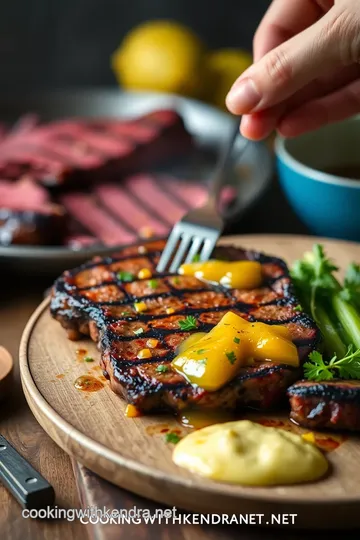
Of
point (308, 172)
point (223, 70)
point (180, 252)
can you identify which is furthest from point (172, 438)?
point (223, 70)

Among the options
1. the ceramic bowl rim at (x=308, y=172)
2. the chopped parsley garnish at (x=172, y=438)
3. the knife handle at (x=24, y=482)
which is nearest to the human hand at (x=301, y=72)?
the ceramic bowl rim at (x=308, y=172)

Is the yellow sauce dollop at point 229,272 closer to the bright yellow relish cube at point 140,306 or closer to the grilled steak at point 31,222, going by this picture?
the bright yellow relish cube at point 140,306

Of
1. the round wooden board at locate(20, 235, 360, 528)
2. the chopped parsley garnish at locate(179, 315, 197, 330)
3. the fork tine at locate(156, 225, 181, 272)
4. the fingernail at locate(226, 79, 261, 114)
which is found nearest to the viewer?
the round wooden board at locate(20, 235, 360, 528)

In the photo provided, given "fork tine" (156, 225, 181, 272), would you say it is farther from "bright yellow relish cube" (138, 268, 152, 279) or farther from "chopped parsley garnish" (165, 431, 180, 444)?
"chopped parsley garnish" (165, 431, 180, 444)

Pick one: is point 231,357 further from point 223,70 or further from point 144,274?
point 223,70

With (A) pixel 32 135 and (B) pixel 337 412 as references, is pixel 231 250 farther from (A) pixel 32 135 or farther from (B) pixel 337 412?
(A) pixel 32 135

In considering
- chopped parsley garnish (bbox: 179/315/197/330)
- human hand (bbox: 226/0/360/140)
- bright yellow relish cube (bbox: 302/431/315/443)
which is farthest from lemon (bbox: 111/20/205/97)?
bright yellow relish cube (bbox: 302/431/315/443)
